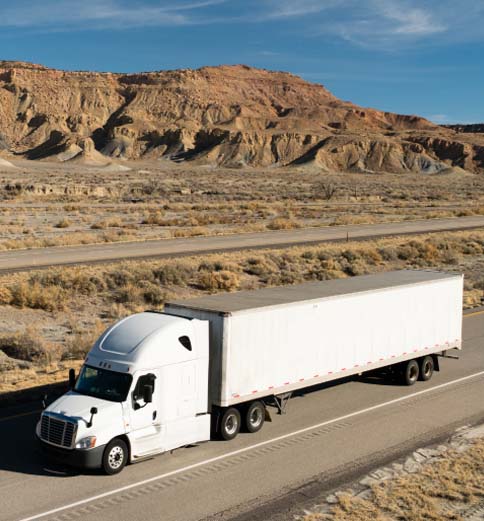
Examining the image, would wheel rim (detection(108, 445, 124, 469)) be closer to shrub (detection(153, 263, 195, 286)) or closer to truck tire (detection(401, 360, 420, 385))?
truck tire (detection(401, 360, 420, 385))

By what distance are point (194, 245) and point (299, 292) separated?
989 inches

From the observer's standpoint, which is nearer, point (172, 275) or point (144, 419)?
point (144, 419)

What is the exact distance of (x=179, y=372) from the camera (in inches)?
463

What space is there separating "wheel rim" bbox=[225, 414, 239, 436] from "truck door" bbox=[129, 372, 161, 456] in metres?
1.48

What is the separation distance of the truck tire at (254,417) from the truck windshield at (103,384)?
2536 millimetres

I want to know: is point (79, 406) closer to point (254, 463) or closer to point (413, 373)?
point (254, 463)

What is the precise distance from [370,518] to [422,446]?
3.30 m

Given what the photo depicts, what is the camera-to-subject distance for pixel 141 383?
11.3 m

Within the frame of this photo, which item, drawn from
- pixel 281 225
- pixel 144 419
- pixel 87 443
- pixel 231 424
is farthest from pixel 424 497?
pixel 281 225

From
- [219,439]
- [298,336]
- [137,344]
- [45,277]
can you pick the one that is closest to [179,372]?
[137,344]

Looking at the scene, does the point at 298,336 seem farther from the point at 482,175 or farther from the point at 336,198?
the point at 482,175

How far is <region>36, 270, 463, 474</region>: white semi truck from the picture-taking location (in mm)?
11070

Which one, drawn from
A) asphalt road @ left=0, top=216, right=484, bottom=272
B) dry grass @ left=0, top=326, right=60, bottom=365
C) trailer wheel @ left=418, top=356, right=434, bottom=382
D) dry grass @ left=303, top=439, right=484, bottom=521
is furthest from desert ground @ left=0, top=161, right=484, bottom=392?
dry grass @ left=303, top=439, right=484, bottom=521

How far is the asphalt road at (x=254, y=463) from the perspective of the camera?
9.98 metres
